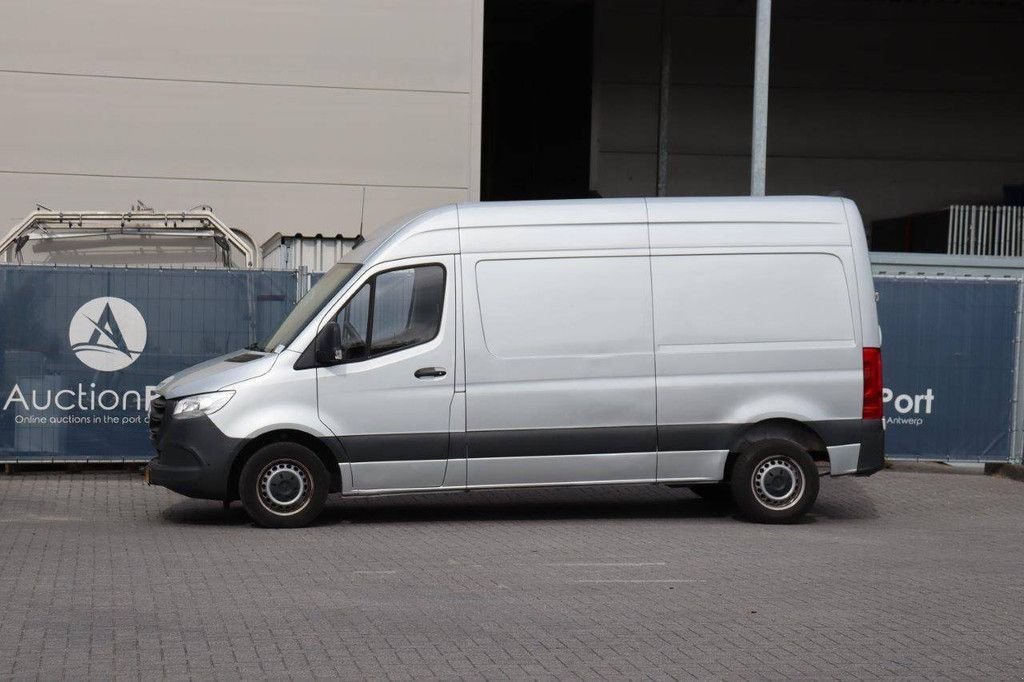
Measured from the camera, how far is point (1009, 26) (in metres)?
24.5

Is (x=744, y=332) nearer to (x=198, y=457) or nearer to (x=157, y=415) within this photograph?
(x=198, y=457)

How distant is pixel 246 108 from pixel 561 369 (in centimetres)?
939

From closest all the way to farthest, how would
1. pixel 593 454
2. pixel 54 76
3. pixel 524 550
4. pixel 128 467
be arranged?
pixel 524 550
pixel 593 454
pixel 128 467
pixel 54 76

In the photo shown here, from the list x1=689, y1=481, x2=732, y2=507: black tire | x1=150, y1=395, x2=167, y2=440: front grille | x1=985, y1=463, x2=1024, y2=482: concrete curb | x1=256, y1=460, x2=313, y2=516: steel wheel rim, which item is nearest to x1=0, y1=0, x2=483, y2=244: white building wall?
x1=985, y1=463, x2=1024, y2=482: concrete curb

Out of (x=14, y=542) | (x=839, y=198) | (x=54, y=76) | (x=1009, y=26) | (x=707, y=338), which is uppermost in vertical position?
(x=1009, y=26)

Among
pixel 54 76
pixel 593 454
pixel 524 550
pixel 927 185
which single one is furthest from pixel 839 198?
pixel 927 185

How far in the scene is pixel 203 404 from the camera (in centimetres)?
1032

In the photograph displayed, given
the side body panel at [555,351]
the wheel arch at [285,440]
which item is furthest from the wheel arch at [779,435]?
the wheel arch at [285,440]

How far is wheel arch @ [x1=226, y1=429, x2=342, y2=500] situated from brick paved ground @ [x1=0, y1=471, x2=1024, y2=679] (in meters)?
0.35

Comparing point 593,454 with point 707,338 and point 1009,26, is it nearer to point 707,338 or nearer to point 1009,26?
point 707,338

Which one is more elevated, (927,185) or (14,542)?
(927,185)

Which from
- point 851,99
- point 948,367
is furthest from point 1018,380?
point 851,99

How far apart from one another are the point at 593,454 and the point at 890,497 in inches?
148

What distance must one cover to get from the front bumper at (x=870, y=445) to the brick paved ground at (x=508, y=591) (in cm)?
50
